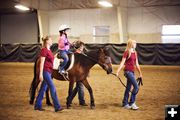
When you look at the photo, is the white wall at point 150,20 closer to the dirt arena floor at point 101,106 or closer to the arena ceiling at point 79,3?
the arena ceiling at point 79,3

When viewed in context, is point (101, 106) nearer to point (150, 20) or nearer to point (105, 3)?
point (105, 3)

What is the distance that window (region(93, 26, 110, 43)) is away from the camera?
34.7m

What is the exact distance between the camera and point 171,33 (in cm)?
3189

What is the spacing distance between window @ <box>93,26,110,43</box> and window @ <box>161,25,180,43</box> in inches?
219

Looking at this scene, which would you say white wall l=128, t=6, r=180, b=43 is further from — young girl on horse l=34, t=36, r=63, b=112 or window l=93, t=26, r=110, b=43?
young girl on horse l=34, t=36, r=63, b=112

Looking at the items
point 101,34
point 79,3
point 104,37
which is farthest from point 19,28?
point 104,37

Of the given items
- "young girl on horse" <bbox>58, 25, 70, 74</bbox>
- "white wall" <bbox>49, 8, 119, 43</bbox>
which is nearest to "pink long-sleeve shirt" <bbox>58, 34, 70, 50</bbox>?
"young girl on horse" <bbox>58, 25, 70, 74</bbox>

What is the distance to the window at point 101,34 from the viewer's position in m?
34.7

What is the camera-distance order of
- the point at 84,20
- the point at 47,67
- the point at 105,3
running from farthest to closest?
1. the point at 84,20
2. the point at 105,3
3. the point at 47,67

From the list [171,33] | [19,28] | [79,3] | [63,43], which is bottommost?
[63,43]

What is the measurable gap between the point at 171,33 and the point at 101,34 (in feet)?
22.9

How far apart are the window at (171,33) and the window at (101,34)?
5551 millimetres

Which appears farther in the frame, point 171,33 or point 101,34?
point 101,34

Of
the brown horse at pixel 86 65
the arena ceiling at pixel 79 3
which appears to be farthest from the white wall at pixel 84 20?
the brown horse at pixel 86 65
